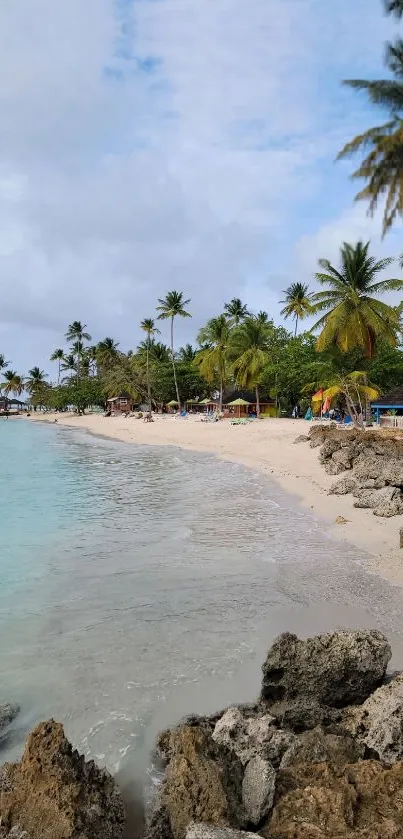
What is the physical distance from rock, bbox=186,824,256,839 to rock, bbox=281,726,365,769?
87 centimetres

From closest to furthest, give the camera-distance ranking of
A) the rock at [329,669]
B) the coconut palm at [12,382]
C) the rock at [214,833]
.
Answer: the rock at [214,833] → the rock at [329,669] → the coconut palm at [12,382]

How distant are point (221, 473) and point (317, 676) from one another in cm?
1588

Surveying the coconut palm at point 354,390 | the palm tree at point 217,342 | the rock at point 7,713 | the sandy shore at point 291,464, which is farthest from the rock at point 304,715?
the palm tree at point 217,342

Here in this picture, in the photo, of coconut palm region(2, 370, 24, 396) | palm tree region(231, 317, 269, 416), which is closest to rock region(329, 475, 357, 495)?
palm tree region(231, 317, 269, 416)

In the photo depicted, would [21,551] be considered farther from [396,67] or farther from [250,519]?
[396,67]

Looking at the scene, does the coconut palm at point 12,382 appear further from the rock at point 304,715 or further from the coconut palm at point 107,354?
the rock at point 304,715

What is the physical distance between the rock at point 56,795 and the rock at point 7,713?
1547mm

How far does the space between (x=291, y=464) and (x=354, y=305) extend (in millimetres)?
13748

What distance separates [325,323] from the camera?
30922 mm

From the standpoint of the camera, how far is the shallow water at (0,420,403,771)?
15.4 ft

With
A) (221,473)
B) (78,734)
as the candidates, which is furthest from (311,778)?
(221,473)

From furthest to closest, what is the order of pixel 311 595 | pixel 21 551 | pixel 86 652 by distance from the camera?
A: pixel 21 551 < pixel 311 595 < pixel 86 652

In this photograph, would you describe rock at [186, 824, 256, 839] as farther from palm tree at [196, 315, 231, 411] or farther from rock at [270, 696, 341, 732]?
palm tree at [196, 315, 231, 411]

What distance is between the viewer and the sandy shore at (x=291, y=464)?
30.3 feet
